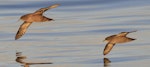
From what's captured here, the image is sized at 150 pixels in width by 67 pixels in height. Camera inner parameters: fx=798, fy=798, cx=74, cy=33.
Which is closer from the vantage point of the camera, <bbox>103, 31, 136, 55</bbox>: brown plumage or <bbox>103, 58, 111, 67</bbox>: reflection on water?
<bbox>103, 58, 111, 67</bbox>: reflection on water

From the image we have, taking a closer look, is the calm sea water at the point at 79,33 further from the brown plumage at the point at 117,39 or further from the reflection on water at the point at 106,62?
the brown plumage at the point at 117,39

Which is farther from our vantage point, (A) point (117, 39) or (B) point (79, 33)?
(B) point (79, 33)

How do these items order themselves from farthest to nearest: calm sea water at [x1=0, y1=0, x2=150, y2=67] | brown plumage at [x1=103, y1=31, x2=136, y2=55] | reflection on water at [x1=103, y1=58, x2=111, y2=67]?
calm sea water at [x1=0, y1=0, x2=150, y2=67], brown plumage at [x1=103, y1=31, x2=136, y2=55], reflection on water at [x1=103, y1=58, x2=111, y2=67]

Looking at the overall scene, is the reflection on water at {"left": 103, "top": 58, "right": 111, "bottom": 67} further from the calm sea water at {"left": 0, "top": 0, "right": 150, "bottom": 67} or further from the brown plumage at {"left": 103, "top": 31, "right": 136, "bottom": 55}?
the brown plumage at {"left": 103, "top": 31, "right": 136, "bottom": 55}

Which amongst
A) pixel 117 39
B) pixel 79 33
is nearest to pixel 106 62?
pixel 117 39

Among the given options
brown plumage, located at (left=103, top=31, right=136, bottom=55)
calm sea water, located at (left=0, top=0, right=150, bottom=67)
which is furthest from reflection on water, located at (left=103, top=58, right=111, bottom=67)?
brown plumage, located at (left=103, top=31, right=136, bottom=55)

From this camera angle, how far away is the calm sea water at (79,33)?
81.8 feet

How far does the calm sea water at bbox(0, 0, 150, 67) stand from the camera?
24922 millimetres

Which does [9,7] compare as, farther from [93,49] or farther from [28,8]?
[93,49]

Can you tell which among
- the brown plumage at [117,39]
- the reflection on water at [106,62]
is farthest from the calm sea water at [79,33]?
the brown plumage at [117,39]

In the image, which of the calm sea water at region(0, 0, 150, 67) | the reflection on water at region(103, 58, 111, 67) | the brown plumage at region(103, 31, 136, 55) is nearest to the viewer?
the reflection on water at region(103, 58, 111, 67)

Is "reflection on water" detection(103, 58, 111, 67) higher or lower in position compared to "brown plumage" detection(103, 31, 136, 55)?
lower

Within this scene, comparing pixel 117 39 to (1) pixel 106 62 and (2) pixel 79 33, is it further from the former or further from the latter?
(2) pixel 79 33

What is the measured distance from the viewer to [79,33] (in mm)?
31547
